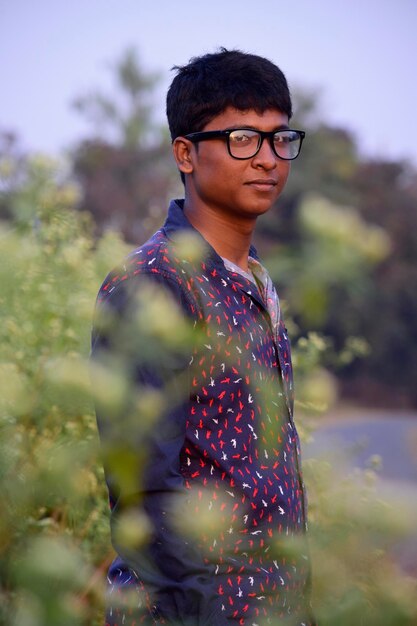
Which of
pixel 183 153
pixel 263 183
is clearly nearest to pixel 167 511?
pixel 263 183

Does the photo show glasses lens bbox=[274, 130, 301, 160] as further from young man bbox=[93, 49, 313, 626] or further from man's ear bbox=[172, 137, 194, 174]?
man's ear bbox=[172, 137, 194, 174]

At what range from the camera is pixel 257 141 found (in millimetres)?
1656

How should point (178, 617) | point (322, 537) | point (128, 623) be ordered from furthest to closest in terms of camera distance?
point (178, 617), point (128, 623), point (322, 537)

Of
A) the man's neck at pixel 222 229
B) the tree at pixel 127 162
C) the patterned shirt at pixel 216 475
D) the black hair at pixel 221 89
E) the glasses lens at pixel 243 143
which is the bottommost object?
the tree at pixel 127 162

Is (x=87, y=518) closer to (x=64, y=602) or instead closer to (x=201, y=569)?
(x=201, y=569)

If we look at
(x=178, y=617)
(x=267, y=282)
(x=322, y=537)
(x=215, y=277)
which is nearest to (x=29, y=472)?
(x=322, y=537)

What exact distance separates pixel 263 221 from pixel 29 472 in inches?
706

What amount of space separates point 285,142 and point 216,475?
Answer: 1.83ft

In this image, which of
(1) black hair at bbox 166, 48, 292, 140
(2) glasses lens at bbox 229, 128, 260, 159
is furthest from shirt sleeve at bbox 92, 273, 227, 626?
(1) black hair at bbox 166, 48, 292, 140

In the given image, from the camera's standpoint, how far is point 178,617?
1.50 m

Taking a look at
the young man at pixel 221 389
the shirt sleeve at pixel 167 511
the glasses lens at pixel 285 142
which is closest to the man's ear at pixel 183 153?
the young man at pixel 221 389

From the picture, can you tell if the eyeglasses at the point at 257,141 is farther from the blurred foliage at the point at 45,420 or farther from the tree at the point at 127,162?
the tree at the point at 127,162

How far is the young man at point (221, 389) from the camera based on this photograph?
145 centimetres

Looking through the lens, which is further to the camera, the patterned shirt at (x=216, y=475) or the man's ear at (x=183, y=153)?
the man's ear at (x=183, y=153)
